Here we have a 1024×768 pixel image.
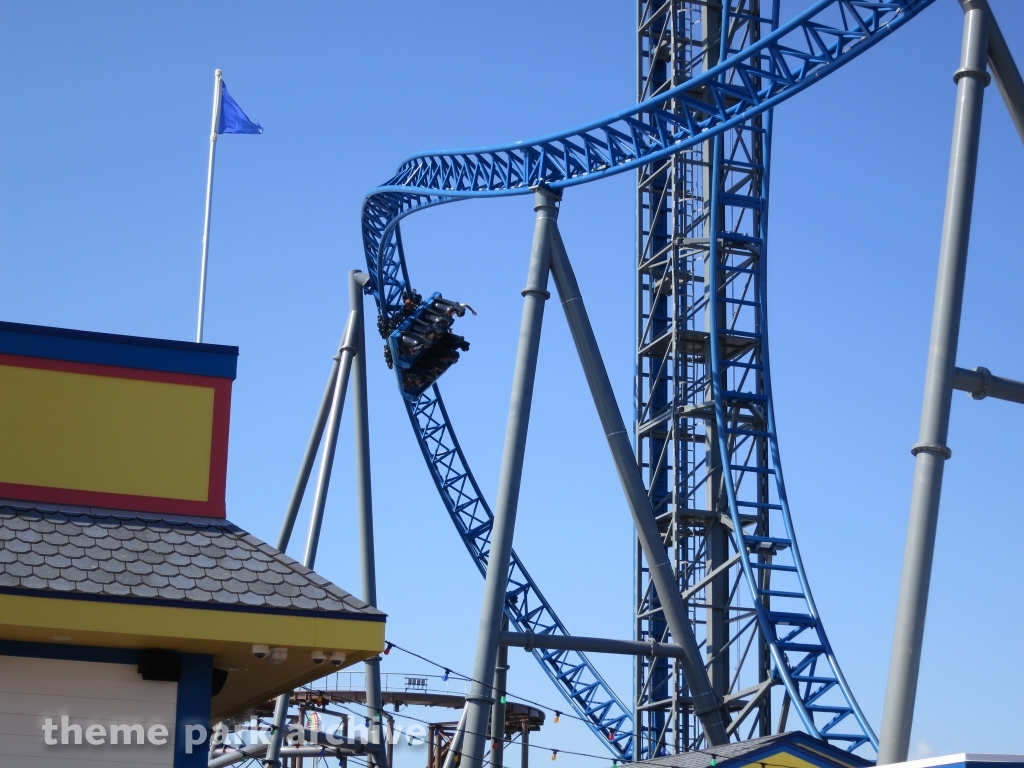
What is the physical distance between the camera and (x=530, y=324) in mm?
13492

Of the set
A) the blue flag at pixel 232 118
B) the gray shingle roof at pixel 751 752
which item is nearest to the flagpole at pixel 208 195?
the blue flag at pixel 232 118

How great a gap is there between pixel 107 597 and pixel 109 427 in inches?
51.1

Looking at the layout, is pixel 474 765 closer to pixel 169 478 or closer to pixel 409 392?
pixel 169 478

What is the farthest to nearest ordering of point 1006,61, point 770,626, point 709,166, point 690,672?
point 709,166
point 770,626
point 690,672
point 1006,61

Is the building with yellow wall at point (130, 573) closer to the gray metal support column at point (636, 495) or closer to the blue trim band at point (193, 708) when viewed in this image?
the blue trim band at point (193, 708)

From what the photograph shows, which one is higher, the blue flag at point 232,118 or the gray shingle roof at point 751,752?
the blue flag at point 232,118

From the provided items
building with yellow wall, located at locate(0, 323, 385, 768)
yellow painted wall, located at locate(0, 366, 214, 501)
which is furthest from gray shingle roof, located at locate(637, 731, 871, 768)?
yellow painted wall, located at locate(0, 366, 214, 501)

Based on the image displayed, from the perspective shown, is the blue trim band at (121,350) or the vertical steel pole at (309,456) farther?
the vertical steel pole at (309,456)

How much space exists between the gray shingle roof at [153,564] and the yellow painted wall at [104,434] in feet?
0.71

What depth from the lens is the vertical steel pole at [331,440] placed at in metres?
18.1

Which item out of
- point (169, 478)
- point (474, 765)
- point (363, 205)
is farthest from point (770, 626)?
point (169, 478)

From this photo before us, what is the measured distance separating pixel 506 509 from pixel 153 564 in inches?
263

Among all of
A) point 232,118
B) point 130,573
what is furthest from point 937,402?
point 232,118

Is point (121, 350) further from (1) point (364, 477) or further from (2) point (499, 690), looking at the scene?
(1) point (364, 477)
